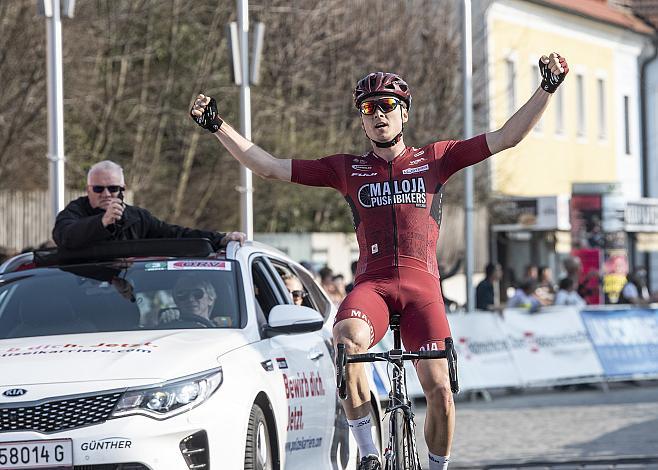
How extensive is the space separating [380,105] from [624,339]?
49.9 ft

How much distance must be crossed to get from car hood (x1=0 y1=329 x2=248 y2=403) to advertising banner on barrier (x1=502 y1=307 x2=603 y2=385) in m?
Answer: 13.2

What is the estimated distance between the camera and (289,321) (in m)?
8.62

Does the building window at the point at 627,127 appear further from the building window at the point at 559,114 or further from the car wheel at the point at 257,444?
the car wheel at the point at 257,444

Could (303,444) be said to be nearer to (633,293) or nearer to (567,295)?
(567,295)

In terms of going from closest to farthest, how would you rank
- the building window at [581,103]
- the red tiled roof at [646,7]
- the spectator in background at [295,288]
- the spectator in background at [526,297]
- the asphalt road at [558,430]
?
the spectator in background at [295,288], the asphalt road at [558,430], the spectator in background at [526,297], the building window at [581,103], the red tiled roof at [646,7]

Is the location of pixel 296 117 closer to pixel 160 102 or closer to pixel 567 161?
pixel 160 102

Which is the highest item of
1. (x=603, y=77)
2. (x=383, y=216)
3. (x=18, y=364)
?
(x=603, y=77)

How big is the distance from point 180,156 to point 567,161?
75.7 feet

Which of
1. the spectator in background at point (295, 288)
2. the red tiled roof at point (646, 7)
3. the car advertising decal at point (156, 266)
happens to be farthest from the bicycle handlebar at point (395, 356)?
the red tiled roof at point (646, 7)

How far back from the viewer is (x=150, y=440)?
289 inches

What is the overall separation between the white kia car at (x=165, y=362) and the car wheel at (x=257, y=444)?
1 centimetres

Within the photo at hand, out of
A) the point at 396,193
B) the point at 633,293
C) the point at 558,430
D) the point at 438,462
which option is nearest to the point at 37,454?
the point at 438,462

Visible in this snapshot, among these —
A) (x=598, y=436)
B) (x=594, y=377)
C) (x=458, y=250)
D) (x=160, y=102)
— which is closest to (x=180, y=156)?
(x=160, y=102)

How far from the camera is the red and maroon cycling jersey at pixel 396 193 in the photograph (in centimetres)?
798
